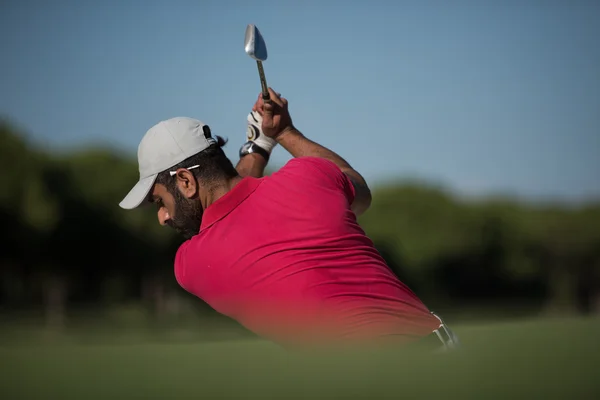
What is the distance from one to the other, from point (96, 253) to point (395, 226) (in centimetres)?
3746

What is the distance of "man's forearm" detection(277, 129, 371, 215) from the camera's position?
14.6 ft

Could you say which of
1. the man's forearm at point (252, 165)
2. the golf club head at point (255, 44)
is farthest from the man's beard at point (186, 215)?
the golf club head at point (255, 44)

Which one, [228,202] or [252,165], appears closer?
[228,202]

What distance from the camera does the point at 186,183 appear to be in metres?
4.35

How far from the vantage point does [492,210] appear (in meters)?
90.9

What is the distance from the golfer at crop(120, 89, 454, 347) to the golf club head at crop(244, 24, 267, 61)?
1.08 m

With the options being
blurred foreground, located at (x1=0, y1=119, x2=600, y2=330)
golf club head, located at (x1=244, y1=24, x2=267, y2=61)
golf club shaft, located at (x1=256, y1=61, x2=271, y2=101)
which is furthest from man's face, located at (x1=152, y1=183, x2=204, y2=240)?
blurred foreground, located at (x1=0, y1=119, x2=600, y2=330)

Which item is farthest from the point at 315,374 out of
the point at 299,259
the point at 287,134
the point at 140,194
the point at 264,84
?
the point at 264,84

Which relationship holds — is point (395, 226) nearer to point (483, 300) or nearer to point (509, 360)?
point (483, 300)

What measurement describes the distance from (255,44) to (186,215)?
152 centimetres

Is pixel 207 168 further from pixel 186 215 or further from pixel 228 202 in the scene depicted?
pixel 228 202

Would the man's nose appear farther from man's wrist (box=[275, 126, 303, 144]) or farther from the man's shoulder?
man's wrist (box=[275, 126, 303, 144])

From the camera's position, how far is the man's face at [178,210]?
429cm

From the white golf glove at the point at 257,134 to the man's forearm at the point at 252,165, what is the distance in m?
0.09
